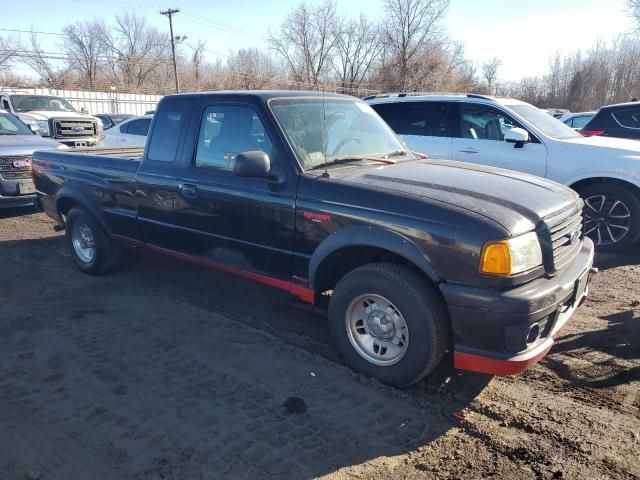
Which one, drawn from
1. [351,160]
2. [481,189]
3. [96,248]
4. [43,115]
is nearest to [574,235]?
[481,189]

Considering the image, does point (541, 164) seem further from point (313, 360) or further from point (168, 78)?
point (168, 78)

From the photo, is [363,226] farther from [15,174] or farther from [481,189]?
[15,174]

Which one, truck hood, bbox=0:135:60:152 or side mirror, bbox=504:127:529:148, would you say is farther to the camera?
truck hood, bbox=0:135:60:152

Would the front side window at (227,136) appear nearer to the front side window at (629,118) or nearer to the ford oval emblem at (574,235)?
the ford oval emblem at (574,235)

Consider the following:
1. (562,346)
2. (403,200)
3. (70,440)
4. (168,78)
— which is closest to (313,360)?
(403,200)

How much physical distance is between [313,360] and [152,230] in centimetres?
215

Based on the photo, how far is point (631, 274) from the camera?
5.63 m

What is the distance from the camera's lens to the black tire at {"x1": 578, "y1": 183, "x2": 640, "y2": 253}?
6.20 metres

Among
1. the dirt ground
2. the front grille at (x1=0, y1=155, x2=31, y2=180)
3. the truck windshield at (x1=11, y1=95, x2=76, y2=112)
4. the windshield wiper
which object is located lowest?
the dirt ground

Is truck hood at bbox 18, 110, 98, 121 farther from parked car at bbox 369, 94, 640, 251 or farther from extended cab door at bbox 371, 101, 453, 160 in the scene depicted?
extended cab door at bbox 371, 101, 453, 160

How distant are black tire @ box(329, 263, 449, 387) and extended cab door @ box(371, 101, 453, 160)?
449 centimetres

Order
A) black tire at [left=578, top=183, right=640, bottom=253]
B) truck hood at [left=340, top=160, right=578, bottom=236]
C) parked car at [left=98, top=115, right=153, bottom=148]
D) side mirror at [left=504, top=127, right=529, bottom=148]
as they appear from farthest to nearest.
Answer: parked car at [left=98, top=115, right=153, bottom=148]
side mirror at [left=504, top=127, right=529, bottom=148]
black tire at [left=578, top=183, right=640, bottom=253]
truck hood at [left=340, top=160, right=578, bottom=236]

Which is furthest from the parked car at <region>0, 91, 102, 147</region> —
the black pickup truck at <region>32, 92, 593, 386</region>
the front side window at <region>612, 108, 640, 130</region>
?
the front side window at <region>612, 108, 640, 130</region>

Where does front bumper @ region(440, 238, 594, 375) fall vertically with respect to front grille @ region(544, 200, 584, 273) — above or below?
below
